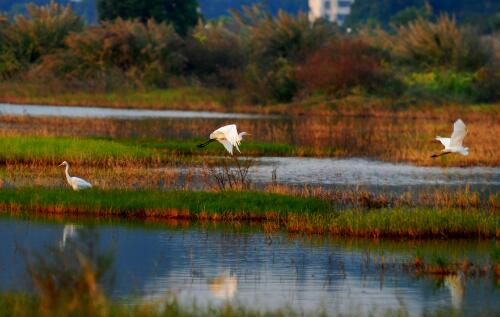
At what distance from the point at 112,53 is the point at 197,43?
449 centimetres

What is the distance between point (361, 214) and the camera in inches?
627

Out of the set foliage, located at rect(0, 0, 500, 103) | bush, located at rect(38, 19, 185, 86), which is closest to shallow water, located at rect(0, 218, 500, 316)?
foliage, located at rect(0, 0, 500, 103)

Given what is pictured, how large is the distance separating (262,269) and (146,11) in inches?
1823

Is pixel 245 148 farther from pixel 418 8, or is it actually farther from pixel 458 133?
pixel 418 8

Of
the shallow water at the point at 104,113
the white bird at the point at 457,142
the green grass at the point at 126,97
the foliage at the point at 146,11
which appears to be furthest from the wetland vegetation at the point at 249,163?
the foliage at the point at 146,11

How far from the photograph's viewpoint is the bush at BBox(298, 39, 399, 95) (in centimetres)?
4622

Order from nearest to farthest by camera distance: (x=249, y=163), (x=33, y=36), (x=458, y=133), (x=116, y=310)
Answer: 1. (x=116, y=310)
2. (x=458, y=133)
3. (x=249, y=163)
4. (x=33, y=36)

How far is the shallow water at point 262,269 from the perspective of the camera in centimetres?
1159

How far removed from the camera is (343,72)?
46.1 metres

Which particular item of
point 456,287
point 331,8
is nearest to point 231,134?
point 456,287

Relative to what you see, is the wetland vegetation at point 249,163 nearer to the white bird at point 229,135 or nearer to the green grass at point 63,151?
the green grass at point 63,151

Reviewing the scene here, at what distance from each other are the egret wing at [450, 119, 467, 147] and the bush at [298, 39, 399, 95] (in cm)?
2845

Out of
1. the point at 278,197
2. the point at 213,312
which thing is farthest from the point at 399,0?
the point at 213,312

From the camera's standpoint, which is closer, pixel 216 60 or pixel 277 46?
pixel 277 46
